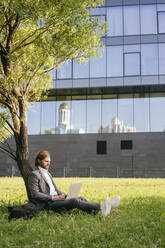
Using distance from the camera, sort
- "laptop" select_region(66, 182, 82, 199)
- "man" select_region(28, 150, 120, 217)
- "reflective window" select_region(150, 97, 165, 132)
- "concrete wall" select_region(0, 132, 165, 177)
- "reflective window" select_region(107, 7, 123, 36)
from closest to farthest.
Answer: "man" select_region(28, 150, 120, 217), "laptop" select_region(66, 182, 82, 199), "concrete wall" select_region(0, 132, 165, 177), "reflective window" select_region(150, 97, 165, 132), "reflective window" select_region(107, 7, 123, 36)

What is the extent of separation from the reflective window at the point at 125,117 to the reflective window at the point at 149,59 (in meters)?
3.15

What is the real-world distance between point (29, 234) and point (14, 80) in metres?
4.70

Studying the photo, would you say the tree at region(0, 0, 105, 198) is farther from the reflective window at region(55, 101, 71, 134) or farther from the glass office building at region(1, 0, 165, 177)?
the reflective window at region(55, 101, 71, 134)

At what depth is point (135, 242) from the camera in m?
4.41

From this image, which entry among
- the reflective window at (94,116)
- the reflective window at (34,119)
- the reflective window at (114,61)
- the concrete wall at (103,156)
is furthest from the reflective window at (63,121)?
Answer: the reflective window at (114,61)

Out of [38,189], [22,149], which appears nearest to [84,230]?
[38,189]

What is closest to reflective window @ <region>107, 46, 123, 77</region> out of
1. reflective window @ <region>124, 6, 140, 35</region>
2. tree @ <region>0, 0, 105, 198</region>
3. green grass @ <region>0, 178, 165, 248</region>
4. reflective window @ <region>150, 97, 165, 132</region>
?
reflective window @ <region>124, 6, 140, 35</region>

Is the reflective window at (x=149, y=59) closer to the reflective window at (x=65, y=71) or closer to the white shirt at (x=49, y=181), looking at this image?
the reflective window at (x=65, y=71)

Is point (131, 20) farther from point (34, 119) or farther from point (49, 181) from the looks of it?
point (49, 181)

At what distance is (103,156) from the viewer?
94.0 ft

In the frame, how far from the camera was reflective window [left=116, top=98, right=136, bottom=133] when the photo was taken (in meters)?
28.5

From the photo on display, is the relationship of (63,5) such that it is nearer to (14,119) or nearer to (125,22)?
(14,119)

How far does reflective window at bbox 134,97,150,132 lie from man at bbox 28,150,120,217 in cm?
2244

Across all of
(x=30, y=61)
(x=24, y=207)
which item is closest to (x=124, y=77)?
(x=30, y=61)
